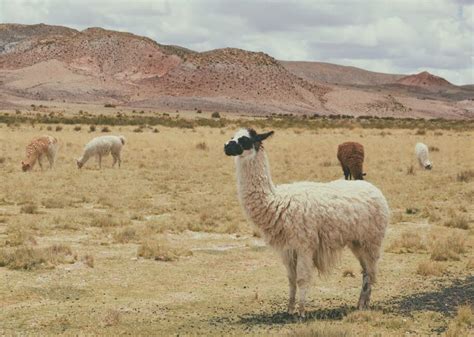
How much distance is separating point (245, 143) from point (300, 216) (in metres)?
1.13

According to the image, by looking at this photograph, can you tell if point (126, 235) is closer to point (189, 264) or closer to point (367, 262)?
point (189, 264)

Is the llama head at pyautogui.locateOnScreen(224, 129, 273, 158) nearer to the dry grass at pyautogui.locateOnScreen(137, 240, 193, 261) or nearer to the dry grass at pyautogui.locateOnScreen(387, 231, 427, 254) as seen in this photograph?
the dry grass at pyautogui.locateOnScreen(137, 240, 193, 261)

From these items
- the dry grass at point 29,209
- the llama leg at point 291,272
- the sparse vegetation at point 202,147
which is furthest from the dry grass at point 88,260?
the sparse vegetation at point 202,147

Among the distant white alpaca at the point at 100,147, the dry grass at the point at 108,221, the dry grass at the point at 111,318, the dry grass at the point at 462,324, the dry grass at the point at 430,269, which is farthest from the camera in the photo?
the distant white alpaca at the point at 100,147

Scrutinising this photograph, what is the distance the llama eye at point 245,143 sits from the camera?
8.41m

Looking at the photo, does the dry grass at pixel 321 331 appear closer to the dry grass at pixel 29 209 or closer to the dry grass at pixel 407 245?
the dry grass at pixel 407 245

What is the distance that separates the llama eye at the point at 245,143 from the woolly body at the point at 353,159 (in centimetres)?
1305

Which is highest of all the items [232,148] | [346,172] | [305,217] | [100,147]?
[232,148]

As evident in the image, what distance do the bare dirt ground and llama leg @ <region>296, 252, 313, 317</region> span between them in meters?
0.26

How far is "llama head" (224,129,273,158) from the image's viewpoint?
8320 millimetres

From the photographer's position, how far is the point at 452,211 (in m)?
16.8

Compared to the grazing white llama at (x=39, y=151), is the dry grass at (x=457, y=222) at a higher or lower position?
lower

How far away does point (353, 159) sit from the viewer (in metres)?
21.3

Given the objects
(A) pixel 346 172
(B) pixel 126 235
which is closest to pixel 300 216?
(B) pixel 126 235
